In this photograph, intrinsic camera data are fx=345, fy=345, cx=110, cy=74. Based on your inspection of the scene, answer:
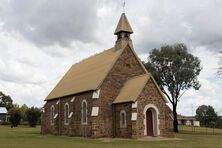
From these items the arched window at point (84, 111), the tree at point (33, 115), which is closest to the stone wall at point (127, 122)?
the arched window at point (84, 111)

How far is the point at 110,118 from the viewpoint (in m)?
38.7

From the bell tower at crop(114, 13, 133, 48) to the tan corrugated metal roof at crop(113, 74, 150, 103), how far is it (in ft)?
17.5

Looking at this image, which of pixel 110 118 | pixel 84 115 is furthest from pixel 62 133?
pixel 110 118

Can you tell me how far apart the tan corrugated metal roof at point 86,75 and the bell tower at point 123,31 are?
47.6 inches

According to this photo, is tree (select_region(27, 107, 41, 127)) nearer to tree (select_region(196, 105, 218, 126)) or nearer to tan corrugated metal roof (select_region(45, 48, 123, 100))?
tan corrugated metal roof (select_region(45, 48, 123, 100))

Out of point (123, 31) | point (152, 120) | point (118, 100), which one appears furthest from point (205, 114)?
point (118, 100)

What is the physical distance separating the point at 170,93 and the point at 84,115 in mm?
23227

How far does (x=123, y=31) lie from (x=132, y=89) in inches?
360

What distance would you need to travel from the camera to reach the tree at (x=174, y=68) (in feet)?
188

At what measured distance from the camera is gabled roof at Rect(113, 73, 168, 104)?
3606 centimetres

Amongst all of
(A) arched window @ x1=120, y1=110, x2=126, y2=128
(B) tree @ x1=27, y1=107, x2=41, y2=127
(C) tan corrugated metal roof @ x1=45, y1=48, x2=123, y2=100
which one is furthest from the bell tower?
(B) tree @ x1=27, y1=107, x2=41, y2=127

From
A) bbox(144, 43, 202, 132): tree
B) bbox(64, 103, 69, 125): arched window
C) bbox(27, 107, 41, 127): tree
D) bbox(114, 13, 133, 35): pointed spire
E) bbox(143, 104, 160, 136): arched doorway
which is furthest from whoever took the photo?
bbox(27, 107, 41, 127): tree

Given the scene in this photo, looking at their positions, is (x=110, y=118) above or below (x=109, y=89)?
below

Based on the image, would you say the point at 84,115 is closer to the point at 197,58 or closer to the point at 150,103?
the point at 150,103
